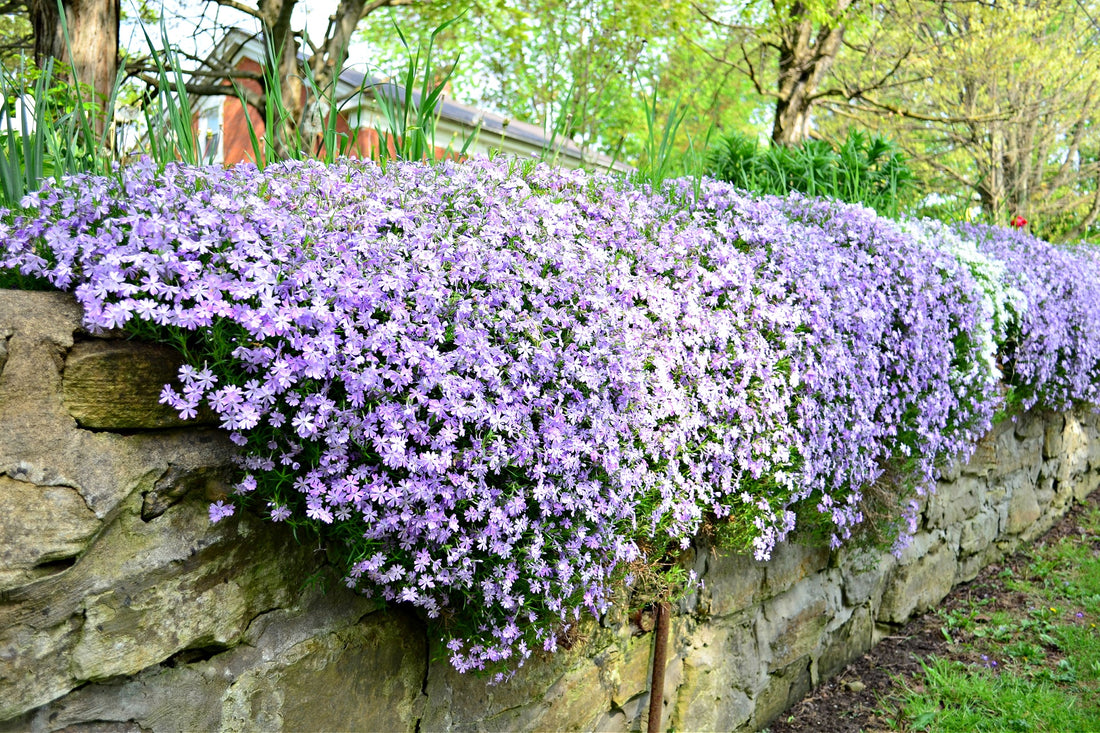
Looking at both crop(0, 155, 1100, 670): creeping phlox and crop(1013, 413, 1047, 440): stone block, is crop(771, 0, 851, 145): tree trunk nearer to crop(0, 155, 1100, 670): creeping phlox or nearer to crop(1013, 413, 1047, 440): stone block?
crop(1013, 413, 1047, 440): stone block

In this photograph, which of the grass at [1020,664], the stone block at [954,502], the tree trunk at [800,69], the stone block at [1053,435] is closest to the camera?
the grass at [1020,664]

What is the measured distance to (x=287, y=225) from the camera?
1.81 m

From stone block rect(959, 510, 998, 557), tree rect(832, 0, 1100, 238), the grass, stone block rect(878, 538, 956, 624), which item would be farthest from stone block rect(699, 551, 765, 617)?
tree rect(832, 0, 1100, 238)

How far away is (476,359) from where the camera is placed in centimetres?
193

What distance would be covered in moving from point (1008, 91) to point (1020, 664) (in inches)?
356

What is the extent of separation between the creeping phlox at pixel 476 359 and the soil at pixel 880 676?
1022mm

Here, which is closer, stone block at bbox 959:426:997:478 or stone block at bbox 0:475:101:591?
stone block at bbox 0:475:101:591

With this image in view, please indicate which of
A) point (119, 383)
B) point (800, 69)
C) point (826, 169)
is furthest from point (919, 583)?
point (800, 69)

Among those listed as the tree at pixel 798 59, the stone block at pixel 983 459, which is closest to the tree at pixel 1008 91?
the tree at pixel 798 59

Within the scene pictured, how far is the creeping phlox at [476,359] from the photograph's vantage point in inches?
66.7

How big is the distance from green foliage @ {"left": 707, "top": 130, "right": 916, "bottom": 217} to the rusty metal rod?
3357 millimetres

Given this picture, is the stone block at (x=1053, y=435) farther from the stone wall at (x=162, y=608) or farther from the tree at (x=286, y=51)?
the tree at (x=286, y=51)

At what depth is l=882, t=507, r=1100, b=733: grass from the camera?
3484 mm

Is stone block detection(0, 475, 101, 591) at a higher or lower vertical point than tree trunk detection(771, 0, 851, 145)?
lower
